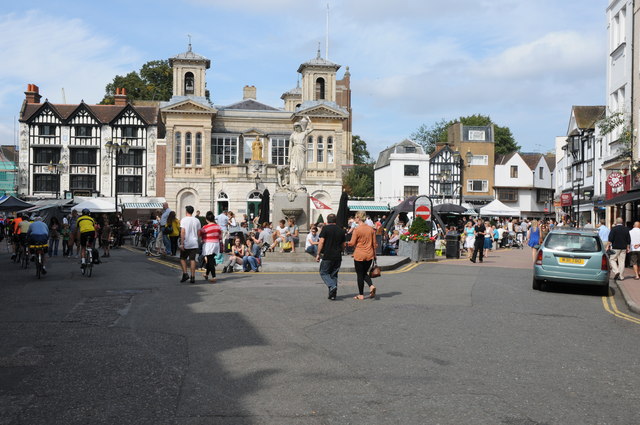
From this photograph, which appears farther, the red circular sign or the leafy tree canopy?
the leafy tree canopy

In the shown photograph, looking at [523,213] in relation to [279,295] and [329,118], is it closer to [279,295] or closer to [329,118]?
[329,118]

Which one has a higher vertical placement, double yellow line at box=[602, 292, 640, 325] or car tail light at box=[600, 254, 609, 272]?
car tail light at box=[600, 254, 609, 272]

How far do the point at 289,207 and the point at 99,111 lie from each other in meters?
45.2

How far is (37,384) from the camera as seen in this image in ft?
21.2

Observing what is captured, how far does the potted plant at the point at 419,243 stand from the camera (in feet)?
86.4

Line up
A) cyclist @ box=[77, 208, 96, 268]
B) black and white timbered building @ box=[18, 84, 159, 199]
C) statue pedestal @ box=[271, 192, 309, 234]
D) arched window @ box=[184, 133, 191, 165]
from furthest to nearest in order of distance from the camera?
black and white timbered building @ box=[18, 84, 159, 199] < arched window @ box=[184, 133, 191, 165] < statue pedestal @ box=[271, 192, 309, 234] < cyclist @ box=[77, 208, 96, 268]

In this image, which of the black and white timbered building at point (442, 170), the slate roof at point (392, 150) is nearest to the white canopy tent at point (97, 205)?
the slate roof at point (392, 150)

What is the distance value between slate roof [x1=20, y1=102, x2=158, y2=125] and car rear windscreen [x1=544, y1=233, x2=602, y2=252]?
53.5 meters

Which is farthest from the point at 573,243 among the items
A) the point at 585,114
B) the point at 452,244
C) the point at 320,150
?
the point at 320,150

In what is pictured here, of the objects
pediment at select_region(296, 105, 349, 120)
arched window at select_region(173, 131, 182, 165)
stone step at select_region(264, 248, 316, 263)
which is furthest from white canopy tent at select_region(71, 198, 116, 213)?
pediment at select_region(296, 105, 349, 120)

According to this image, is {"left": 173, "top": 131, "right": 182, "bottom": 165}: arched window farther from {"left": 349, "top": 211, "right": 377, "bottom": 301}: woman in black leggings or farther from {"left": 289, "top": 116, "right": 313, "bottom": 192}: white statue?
{"left": 349, "top": 211, "right": 377, "bottom": 301}: woman in black leggings

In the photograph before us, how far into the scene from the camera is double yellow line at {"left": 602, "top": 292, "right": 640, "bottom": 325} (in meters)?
12.1

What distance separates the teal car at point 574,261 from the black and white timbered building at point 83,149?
52148mm

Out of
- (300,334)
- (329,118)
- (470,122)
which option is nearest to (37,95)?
(329,118)
